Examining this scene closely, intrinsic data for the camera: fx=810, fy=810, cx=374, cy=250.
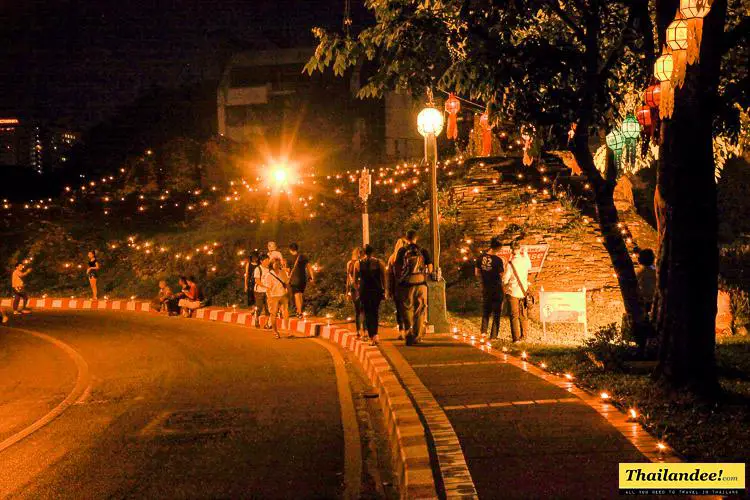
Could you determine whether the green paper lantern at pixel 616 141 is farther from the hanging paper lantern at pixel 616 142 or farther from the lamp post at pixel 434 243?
the lamp post at pixel 434 243

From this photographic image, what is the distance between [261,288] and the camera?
18.1 meters

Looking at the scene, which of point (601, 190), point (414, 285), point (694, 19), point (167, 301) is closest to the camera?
point (694, 19)

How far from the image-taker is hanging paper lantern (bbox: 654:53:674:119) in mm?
8156

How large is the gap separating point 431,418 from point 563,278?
42.3ft

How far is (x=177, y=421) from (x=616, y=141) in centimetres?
1249

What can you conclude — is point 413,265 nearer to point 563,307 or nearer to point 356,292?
point 356,292

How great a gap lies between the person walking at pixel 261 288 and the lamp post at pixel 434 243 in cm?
348

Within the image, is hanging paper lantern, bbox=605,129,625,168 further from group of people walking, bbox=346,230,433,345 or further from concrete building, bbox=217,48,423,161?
concrete building, bbox=217,48,423,161

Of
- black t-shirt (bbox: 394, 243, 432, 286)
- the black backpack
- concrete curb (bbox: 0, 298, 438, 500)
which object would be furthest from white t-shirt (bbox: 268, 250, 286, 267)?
the black backpack

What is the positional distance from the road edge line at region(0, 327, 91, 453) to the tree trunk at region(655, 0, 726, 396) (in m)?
6.79

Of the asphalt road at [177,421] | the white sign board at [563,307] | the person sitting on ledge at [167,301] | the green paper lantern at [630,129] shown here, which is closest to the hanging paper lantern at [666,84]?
the asphalt road at [177,421]

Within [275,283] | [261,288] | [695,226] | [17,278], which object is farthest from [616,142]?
[17,278]

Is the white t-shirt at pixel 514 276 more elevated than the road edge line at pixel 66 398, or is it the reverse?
the white t-shirt at pixel 514 276

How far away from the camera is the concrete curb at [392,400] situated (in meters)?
6.13
